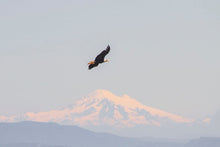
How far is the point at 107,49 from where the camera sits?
1078 inches

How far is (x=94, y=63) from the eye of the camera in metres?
28.0

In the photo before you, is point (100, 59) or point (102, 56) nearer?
point (102, 56)

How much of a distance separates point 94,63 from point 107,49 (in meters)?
1.14
